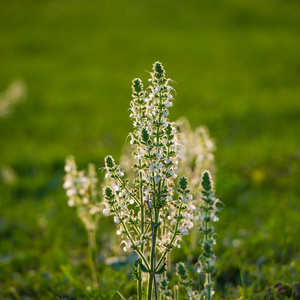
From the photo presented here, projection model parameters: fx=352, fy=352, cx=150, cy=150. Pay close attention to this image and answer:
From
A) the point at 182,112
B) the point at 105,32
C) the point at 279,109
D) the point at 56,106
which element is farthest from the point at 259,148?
the point at 105,32

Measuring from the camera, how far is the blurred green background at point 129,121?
467cm

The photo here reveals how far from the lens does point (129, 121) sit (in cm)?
1345

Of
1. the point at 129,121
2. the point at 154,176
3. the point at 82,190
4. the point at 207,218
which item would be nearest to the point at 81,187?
the point at 82,190

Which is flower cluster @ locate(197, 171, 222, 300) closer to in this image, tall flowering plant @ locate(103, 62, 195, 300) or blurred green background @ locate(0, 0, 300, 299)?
tall flowering plant @ locate(103, 62, 195, 300)

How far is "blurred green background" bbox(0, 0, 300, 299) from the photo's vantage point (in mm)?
4668

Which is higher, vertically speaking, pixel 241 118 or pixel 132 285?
pixel 241 118

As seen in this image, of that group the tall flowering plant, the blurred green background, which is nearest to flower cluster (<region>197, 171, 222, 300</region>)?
the tall flowering plant

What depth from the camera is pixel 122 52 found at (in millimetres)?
26062

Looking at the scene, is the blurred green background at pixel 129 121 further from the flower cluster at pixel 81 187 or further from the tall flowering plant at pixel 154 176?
the tall flowering plant at pixel 154 176

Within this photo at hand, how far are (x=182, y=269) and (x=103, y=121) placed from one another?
11677 millimetres

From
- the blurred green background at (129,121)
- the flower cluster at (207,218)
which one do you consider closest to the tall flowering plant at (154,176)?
the flower cluster at (207,218)

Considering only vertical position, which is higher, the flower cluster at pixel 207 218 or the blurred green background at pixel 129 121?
A: the blurred green background at pixel 129 121

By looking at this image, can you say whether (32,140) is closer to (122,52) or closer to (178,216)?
(178,216)

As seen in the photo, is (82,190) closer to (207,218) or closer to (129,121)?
(207,218)
